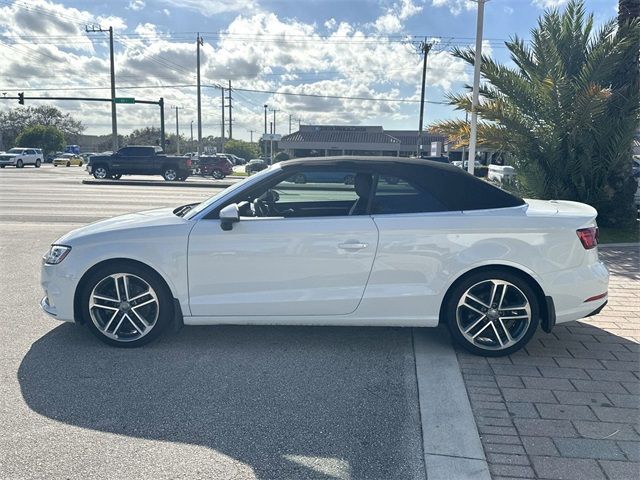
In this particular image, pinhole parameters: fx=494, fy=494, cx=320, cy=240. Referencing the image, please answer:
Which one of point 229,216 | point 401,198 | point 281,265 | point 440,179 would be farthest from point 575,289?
Result: point 229,216

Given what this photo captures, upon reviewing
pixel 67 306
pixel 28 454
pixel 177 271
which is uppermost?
pixel 177 271

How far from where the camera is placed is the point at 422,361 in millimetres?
3988

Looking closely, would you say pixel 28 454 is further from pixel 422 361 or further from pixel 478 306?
pixel 478 306

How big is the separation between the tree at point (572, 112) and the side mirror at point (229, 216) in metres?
7.31

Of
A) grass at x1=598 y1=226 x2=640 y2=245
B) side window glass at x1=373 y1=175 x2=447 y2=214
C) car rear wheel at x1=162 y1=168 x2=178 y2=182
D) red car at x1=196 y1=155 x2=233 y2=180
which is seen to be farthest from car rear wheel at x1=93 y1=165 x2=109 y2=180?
side window glass at x1=373 y1=175 x2=447 y2=214

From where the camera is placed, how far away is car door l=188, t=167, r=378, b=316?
394 cm

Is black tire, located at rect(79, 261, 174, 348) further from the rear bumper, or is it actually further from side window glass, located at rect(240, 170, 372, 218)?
the rear bumper

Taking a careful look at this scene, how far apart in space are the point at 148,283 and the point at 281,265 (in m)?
1.12

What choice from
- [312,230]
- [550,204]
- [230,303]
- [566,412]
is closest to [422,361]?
[566,412]

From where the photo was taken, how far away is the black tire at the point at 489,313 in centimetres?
396

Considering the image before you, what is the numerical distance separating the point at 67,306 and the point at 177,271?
3.29ft

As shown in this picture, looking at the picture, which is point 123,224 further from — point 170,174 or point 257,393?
point 170,174

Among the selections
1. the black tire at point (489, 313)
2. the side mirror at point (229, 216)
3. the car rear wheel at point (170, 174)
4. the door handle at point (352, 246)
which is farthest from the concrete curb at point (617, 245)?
the car rear wheel at point (170, 174)

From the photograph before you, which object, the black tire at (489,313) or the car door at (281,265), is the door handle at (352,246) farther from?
the black tire at (489,313)
